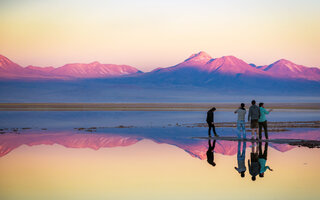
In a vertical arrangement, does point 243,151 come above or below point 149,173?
above

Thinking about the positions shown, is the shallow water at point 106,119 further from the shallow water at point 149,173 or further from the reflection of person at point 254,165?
the reflection of person at point 254,165

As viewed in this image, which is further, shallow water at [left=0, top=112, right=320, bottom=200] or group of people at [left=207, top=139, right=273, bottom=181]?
group of people at [left=207, top=139, right=273, bottom=181]

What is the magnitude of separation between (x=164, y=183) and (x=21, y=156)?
823 cm

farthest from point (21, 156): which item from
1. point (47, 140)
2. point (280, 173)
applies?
point (280, 173)

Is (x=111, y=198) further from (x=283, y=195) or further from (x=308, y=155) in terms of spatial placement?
(x=308, y=155)

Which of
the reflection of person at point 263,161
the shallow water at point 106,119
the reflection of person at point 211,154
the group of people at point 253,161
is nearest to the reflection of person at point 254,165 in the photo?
the group of people at point 253,161

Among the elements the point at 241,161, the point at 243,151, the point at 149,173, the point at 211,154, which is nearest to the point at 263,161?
the point at 241,161

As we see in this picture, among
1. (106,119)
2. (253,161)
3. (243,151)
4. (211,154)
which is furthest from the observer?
(106,119)

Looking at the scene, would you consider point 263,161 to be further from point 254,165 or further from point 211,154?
point 211,154

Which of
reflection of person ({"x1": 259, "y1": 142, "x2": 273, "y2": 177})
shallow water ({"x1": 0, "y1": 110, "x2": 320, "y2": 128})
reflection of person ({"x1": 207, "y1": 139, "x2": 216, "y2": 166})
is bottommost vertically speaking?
shallow water ({"x1": 0, "y1": 110, "x2": 320, "y2": 128})

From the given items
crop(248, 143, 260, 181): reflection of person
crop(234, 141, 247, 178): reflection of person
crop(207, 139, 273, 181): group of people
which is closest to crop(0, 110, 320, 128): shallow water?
crop(207, 139, 273, 181): group of people

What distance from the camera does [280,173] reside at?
15.7 metres

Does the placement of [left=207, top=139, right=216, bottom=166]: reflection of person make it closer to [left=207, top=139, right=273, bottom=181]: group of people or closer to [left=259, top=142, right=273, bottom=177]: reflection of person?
[left=207, top=139, right=273, bottom=181]: group of people

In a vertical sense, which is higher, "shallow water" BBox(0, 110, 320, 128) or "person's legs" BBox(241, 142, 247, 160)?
"person's legs" BBox(241, 142, 247, 160)
